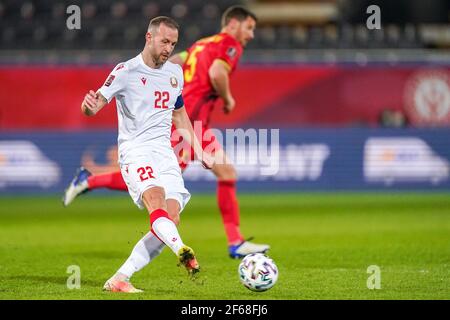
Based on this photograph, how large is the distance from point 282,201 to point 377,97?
160 inches

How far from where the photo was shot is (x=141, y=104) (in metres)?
8.02

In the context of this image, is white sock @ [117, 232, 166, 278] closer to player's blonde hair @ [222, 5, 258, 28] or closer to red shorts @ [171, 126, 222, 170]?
red shorts @ [171, 126, 222, 170]

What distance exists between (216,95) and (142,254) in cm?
391

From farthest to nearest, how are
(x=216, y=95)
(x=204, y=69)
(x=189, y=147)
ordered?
1. (x=216, y=95)
2. (x=204, y=69)
3. (x=189, y=147)

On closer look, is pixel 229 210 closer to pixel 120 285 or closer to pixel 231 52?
pixel 231 52

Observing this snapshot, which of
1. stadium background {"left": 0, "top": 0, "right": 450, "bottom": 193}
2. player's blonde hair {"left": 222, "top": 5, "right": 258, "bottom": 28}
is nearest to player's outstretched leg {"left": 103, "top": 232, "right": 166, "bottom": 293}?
player's blonde hair {"left": 222, "top": 5, "right": 258, "bottom": 28}

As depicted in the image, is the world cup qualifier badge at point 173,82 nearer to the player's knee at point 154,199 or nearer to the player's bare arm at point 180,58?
the player's knee at point 154,199

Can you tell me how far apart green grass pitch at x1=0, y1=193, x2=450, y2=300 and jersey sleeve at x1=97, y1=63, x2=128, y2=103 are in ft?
5.41

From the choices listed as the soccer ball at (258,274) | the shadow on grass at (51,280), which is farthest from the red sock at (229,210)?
the soccer ball at (258,274)

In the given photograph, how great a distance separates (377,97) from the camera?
20766 mm

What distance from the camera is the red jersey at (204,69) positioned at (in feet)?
36.3

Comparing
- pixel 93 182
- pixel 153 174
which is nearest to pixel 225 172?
pixel 93 182

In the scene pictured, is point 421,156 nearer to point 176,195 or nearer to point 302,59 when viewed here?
point 302,59
